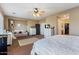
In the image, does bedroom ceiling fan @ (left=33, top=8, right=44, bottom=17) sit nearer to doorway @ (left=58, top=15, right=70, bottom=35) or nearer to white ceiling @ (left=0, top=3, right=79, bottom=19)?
white ceiling @ (left=0, top=3, right=79, bottom=19)

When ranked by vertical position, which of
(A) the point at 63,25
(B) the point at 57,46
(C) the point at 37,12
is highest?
(C) the point at 37,12

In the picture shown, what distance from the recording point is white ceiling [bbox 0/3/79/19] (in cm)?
150

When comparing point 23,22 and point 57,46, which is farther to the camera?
point 23,22

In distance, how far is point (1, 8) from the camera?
1.55 m

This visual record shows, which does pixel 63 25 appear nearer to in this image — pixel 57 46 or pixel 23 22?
pixel 57 46

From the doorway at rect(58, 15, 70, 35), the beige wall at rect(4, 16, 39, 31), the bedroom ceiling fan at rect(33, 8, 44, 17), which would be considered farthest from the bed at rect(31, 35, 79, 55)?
the bedroom ceiling fan at rect(33, 8, 44, 17)

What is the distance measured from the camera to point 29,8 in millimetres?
1646

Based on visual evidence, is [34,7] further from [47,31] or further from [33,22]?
[47,31]

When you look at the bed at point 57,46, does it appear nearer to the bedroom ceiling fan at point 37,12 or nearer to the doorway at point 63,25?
the doorway at point 63,25

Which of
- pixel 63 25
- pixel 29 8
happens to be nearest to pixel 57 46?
pixel 63 25

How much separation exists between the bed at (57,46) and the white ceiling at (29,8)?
19.2 inches

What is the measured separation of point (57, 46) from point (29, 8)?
2.68 ft

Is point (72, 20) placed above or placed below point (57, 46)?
above

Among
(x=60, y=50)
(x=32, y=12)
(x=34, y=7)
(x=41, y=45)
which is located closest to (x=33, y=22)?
(x=32, y=12)
